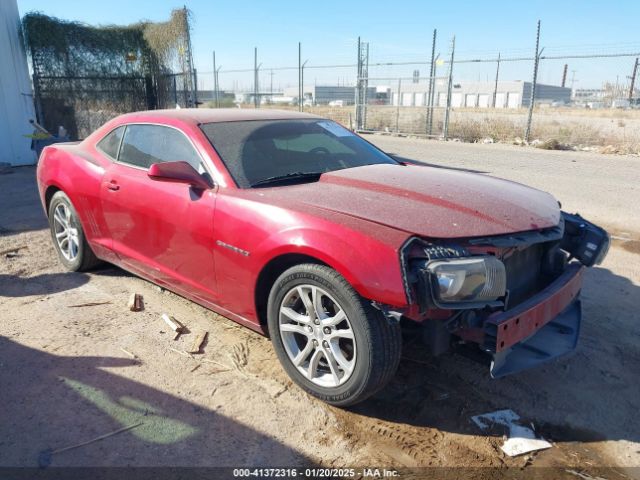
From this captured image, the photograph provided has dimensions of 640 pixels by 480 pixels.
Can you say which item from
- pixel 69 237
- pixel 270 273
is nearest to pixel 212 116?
pixel 270 273

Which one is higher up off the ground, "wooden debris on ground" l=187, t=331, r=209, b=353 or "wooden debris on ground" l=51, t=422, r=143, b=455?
"wooden debris on ground" l=187, t=331, r=209, b=353

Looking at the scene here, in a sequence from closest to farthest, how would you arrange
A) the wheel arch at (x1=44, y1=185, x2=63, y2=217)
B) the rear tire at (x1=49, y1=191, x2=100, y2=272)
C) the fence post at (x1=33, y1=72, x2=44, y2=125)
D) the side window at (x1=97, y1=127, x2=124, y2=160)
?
the side window at (x1=97, y1=127, x2=124, y2=160), the rear tire at (x1=49, y1=191, x2=100, y2=272), the wheel arch at (x1=44, y1=185, x2=63, y2=217), the fence post at (x1=33, y1=72, x2=44, y2=125)

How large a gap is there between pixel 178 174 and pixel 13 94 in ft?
33.8

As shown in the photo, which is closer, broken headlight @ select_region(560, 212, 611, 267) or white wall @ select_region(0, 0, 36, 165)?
broken headlight @ select_region(560, 212, 611, 267)

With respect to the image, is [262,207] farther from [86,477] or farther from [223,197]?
[86,477]

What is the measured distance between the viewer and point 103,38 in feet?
45.5

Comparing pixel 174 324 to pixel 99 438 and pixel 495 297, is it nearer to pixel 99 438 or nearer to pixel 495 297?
pixel 99 438

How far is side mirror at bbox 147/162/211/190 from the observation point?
3330mm

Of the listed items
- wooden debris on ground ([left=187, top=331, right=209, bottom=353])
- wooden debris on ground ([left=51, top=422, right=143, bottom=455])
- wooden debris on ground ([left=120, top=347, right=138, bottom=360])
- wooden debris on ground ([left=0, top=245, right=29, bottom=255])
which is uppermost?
wooden debris on ground ([left=187, top=331, right=209, bottom=353])

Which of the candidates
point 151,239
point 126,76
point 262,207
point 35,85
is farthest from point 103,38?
point 262,207

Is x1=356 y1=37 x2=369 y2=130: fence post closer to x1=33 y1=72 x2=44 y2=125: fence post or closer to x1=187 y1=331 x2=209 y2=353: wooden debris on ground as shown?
x1=33 y1=72 x2=44 y2=125: fence post

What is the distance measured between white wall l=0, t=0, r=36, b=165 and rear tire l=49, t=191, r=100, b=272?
312 inches

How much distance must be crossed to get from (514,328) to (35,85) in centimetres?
1366

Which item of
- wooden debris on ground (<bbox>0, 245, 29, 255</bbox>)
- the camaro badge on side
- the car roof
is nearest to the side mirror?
the camaro badge on side
